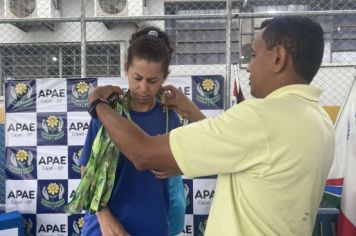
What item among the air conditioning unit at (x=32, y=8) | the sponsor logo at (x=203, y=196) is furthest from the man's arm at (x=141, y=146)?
the air conditioning unit at (x=32, y=8)

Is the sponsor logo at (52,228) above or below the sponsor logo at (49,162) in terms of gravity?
below

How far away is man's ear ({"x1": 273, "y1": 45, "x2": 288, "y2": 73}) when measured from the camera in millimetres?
1178

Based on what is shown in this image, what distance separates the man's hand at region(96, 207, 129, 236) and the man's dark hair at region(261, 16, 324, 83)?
0.82m

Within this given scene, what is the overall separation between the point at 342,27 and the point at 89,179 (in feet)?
28.7

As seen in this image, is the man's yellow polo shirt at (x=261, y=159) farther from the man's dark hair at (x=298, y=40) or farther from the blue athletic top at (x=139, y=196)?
the blue athletic top at (x=139, y=196)

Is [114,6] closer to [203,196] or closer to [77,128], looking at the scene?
[77,128]

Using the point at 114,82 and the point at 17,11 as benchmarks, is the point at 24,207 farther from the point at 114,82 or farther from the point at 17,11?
the point at 17,11

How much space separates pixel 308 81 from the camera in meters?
1.24

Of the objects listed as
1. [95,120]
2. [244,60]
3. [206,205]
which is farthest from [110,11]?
[95,120]

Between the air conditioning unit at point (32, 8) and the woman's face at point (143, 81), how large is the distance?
30.1 feet

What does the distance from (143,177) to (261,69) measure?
64 cm

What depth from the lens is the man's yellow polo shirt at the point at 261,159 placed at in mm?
1054

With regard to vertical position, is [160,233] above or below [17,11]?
below

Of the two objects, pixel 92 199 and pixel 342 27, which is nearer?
pixel 92 199
